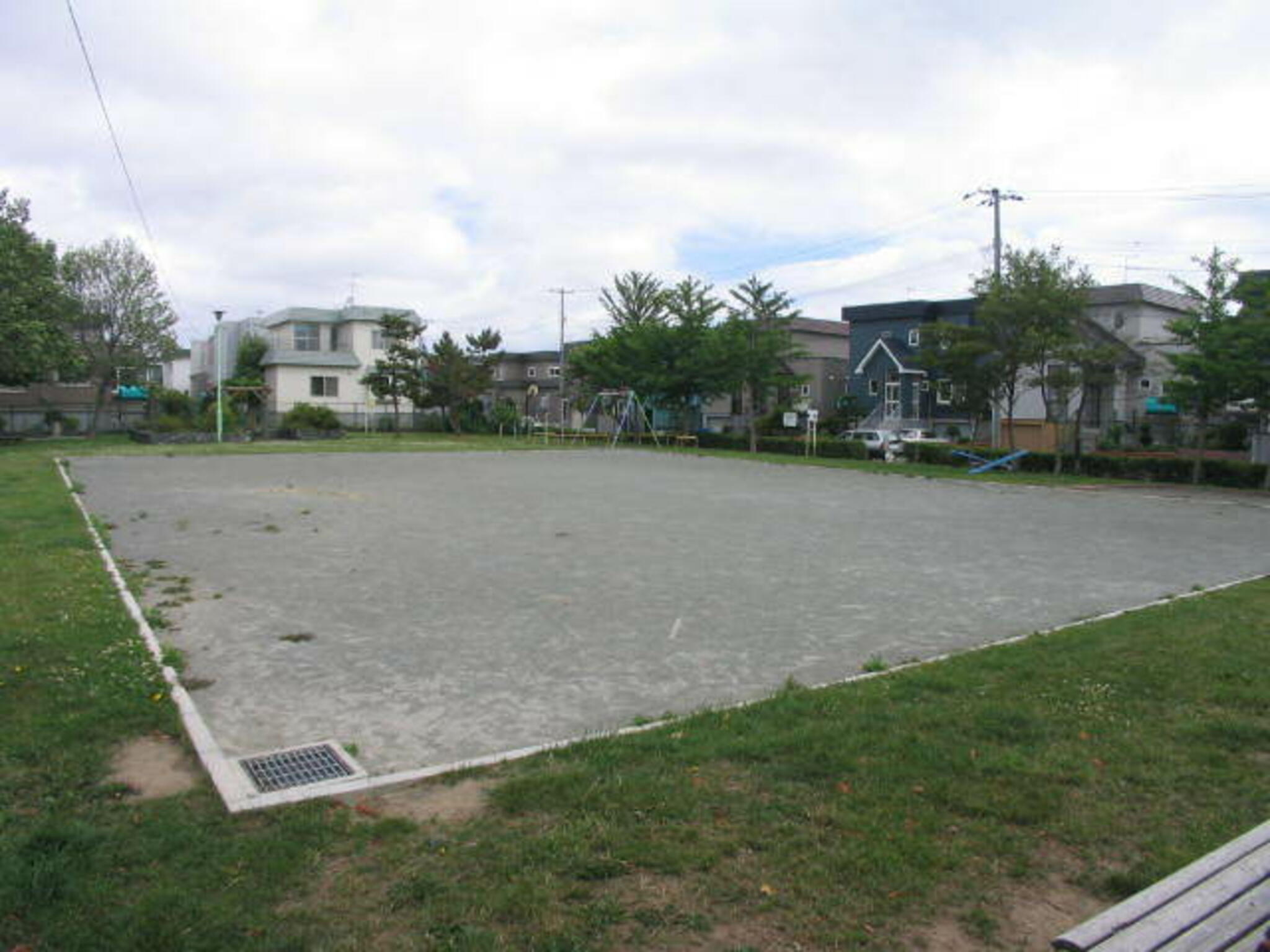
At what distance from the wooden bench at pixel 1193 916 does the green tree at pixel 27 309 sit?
3791 cm

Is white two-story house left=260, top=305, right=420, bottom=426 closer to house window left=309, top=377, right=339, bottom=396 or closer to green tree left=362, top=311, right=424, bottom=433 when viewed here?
house window left=309, top=377, right=339, bottom=396

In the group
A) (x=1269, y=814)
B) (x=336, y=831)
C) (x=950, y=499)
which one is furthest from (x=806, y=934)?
(x=950, y=499)

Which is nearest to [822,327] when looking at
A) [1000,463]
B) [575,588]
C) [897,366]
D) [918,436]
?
[897,366]

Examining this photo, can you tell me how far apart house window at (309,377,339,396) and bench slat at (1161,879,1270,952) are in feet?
191

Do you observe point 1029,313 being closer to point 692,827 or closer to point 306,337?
point 692,827

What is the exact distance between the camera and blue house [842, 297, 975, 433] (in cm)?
4597

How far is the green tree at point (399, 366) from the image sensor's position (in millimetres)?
50156

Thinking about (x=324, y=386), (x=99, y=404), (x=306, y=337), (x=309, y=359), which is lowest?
(x=99, y=404)

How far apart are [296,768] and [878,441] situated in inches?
1448

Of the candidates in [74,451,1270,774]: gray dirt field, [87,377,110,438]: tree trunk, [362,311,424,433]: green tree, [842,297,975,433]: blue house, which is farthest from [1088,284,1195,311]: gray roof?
[87,377,110,438]: tree trunk

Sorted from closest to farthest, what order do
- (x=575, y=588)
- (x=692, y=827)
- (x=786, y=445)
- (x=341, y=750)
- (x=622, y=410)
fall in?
(x=692, y=827)
(x=341, y=750)
(x=575, y=588)
(x=786, y=445)
(x=622, y=410)

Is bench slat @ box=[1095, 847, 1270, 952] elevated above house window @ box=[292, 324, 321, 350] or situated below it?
below

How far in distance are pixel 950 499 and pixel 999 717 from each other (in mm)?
15643

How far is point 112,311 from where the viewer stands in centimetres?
4528
